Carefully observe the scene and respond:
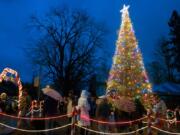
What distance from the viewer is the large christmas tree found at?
3191cm

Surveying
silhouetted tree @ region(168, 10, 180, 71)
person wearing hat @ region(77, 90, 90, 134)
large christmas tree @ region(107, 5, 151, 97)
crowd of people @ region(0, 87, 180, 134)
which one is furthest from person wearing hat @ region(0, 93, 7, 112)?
silhouetted tree @ region(168, 10, 180, 71)

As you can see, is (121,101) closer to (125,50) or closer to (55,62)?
(125,50)

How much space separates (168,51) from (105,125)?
59854 mm

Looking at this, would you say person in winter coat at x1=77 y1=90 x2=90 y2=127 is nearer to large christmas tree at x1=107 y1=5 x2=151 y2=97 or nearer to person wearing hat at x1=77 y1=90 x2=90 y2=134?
person wearing hat at x1=77 y1=90 x2=90 y2=134

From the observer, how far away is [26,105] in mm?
21984

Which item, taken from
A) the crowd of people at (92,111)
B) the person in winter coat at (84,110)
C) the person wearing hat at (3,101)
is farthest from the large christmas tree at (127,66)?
the person in winter coat at (84,110)

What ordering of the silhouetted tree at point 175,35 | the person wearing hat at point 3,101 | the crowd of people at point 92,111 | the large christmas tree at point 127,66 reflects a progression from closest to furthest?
the crowd of people at point 92,111 < the person wearing hat at point 3,101 < the large christmas tree at point 127,66 < the silhouetted tree at point 175,35

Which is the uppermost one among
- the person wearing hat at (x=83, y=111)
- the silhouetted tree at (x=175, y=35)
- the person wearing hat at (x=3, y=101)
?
the silhouetted tree at (x=175, y=35)

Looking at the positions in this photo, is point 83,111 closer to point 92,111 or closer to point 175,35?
point 92,111

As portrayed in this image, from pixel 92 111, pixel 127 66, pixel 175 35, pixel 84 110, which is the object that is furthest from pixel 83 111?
pixel 175 35

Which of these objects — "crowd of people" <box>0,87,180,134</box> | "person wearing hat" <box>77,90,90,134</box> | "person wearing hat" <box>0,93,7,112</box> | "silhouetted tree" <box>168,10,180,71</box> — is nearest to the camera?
"person wearing hat" <box>77,90,90,134</box>

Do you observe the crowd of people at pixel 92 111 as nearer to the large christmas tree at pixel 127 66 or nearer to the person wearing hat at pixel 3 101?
the person wearing hat at pixel 3 101

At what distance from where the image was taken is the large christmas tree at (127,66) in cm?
3191

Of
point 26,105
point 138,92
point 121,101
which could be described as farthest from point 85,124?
point 138,92
